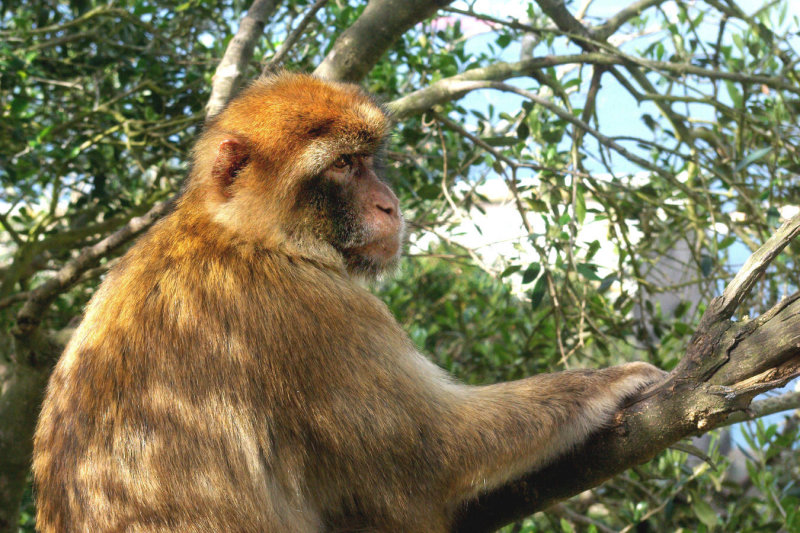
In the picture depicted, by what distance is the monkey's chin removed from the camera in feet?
9.87

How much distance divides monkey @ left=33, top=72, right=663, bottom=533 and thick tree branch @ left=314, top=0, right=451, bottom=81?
3.45ft

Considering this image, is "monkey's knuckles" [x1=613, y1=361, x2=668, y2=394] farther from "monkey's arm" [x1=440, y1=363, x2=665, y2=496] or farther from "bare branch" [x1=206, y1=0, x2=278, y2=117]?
"bare branch" [x1=206, y1=0, x2=278, y2=117]

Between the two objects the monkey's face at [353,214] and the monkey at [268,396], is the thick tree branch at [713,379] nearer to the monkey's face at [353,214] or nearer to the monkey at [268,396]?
the monkey at [268,396]

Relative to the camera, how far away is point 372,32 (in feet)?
→ 12.8

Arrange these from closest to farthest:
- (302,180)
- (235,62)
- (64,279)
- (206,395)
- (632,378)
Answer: (206,395) < (632,378) < (302,180) < (235,62) < (64,279)

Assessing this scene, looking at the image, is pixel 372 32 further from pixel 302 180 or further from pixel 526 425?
pixel 526 425

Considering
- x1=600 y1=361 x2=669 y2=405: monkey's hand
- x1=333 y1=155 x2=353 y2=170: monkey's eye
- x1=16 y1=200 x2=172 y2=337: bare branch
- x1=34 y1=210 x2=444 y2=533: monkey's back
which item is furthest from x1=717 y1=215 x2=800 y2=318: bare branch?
x1=16 y1=200 x2=172 y2=337: bare branch

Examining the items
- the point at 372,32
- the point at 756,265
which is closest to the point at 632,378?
the point at 756,265

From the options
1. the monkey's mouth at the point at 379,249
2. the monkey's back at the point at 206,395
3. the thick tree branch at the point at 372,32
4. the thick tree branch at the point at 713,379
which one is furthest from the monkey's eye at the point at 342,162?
the thick tree branch at the point at 713,379

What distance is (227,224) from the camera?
9.32 ft

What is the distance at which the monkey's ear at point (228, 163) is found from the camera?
2947 millimetres

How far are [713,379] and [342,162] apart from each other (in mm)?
1635

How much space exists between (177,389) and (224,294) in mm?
368

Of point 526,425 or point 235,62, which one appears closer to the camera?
point 526,425
